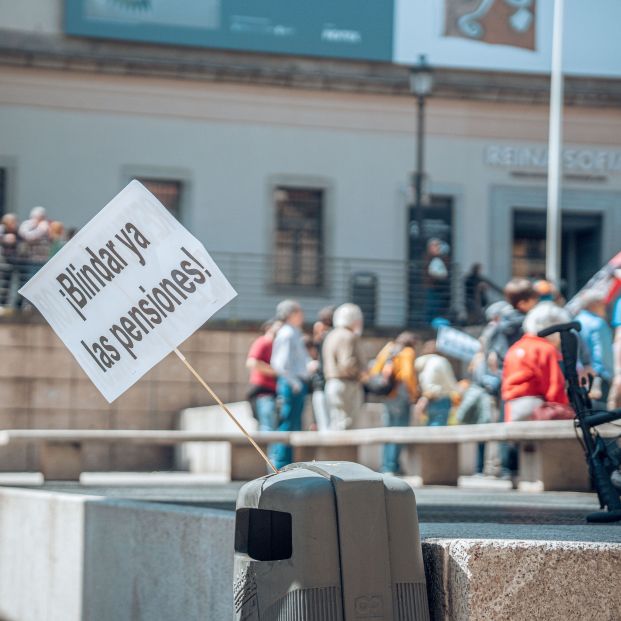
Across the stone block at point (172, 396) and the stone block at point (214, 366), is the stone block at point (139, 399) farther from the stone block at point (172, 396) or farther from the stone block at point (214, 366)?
the stone block at point (214, 366)

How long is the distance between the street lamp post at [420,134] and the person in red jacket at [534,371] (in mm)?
15711

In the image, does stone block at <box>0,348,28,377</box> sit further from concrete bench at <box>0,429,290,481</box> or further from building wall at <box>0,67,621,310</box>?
concrete bench at <box>0,429,290,481</box>

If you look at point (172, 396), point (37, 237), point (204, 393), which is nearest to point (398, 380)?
point (204, 393)

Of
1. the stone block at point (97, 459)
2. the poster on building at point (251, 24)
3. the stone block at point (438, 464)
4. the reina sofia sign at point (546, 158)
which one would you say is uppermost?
the poster on building at point (251, 24)

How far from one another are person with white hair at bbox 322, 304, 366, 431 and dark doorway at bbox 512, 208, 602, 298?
17.6m

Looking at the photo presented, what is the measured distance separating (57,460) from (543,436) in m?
5.05

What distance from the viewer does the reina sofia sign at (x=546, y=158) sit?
32.1m

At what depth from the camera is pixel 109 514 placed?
809 centimetres

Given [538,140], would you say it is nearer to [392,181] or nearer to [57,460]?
[392,181]

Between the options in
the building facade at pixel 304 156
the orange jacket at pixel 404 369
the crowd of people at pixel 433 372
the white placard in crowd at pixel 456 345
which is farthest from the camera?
the building facade at pixel 304 156

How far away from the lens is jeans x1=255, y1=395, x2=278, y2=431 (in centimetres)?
1529

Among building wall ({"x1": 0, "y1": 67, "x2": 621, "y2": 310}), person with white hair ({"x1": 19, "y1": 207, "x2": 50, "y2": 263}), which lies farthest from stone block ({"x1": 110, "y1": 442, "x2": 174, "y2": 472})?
building wall ({"x1": 0, "y1": 67, "x2": 621, "y2": 310})

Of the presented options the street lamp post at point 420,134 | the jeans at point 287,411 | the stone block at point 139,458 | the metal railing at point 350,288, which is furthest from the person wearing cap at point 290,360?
the street lamp post at point 420,134

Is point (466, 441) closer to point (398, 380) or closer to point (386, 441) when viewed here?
point (386, 441)
